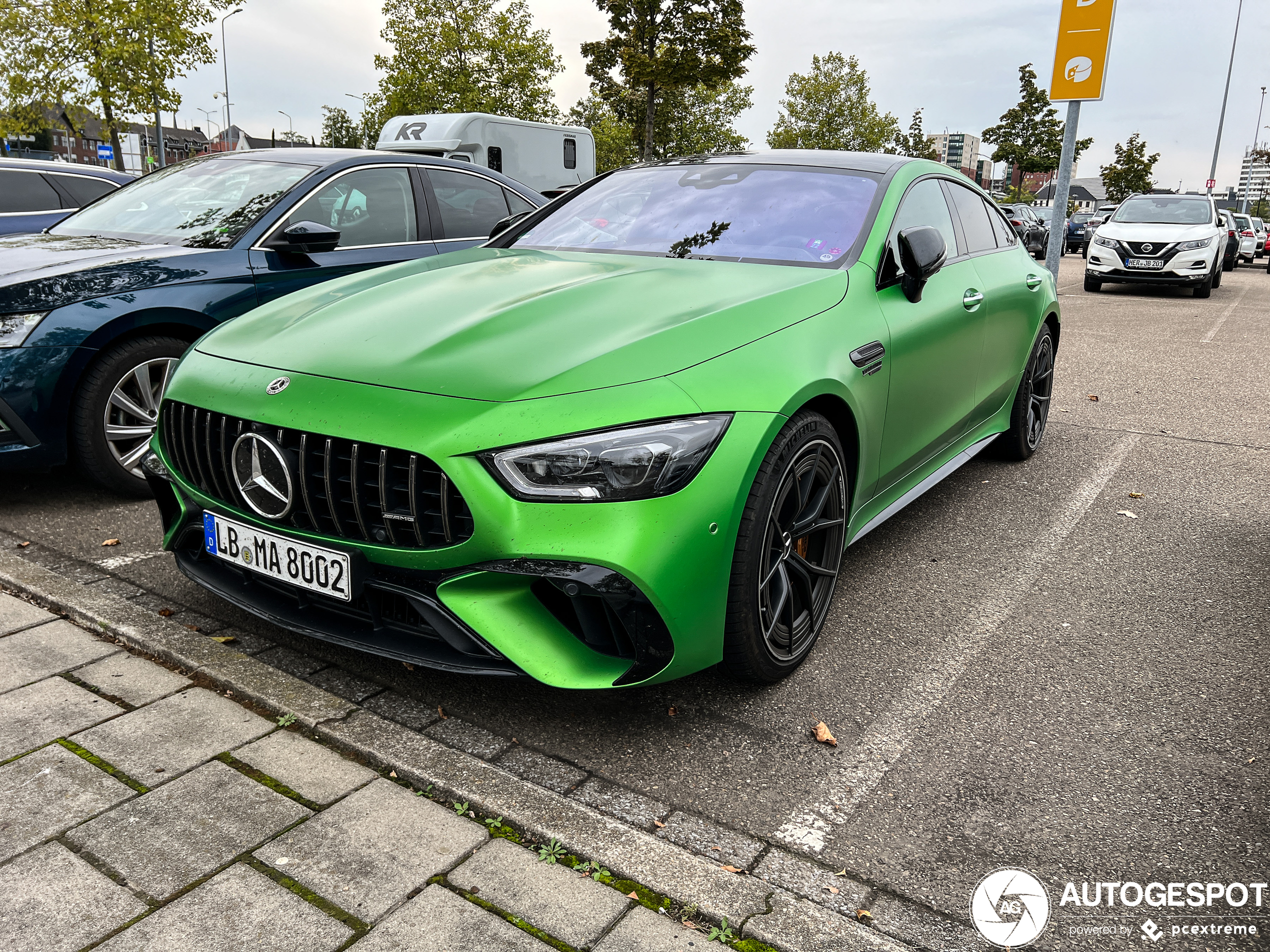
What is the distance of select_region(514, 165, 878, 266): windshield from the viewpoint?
3357 mm

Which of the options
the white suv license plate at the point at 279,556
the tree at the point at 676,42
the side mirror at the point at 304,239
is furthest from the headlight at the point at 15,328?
the tree at the point at 676,42

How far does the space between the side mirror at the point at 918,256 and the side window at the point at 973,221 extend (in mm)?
992

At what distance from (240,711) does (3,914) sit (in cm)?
80

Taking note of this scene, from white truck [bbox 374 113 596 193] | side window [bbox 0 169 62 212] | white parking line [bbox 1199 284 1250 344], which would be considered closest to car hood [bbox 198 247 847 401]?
side window [bbox 0 169 62 212]

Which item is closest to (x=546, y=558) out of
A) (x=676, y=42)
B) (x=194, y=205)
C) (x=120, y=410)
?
(x=120, y=410)

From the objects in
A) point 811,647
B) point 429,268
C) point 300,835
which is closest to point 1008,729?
point 811,647

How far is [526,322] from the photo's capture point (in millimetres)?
2662

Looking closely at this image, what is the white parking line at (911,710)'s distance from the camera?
2.26m

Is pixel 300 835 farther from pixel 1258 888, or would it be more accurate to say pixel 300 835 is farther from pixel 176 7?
pixel 176 7

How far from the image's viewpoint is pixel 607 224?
379 centimetres

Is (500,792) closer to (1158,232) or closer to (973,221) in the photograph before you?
(973,221)

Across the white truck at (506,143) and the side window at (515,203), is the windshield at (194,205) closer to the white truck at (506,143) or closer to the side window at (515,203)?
the side window at (515,203)

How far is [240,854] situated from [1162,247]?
1674cm
